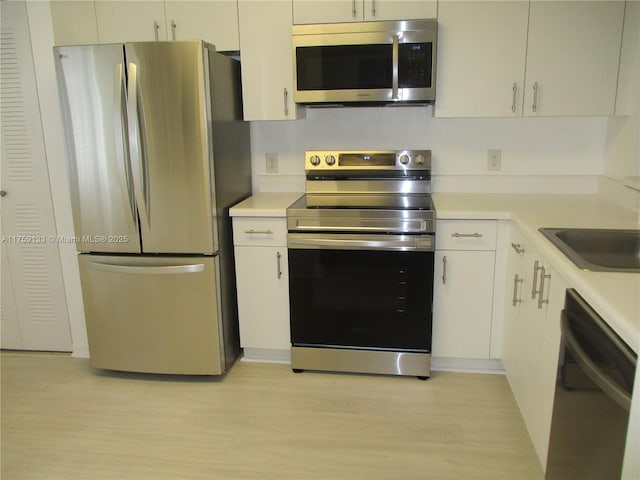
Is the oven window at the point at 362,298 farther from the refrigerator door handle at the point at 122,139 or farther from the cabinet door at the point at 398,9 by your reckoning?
the cabinet door at the point at 398,9

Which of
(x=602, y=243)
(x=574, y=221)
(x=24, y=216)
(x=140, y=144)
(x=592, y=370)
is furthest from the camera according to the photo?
(x=24, y=216)

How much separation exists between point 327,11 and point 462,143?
1.05 meters

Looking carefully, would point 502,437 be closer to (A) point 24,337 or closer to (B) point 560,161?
(B) point 560,161

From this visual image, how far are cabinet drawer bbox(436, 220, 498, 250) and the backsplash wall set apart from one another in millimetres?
560

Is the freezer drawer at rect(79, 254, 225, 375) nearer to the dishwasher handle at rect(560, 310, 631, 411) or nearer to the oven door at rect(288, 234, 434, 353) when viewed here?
the oven door at rect(288, 234, 434, 353)

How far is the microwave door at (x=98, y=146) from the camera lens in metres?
2.33

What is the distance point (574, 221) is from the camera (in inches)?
84.4

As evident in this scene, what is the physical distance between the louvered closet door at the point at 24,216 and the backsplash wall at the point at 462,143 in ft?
4.04

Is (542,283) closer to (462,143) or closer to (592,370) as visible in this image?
(592,370)

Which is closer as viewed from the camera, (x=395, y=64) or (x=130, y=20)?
(x=395, y=64)

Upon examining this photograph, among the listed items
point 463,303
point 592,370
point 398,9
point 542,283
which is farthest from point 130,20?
point 592,370

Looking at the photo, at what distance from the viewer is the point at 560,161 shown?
112 inches

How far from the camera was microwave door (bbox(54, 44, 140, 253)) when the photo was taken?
2330mm

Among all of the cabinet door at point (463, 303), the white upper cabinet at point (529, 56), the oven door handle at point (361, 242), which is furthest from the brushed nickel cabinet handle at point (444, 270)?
the white upper cabinet at point (529, 56)
